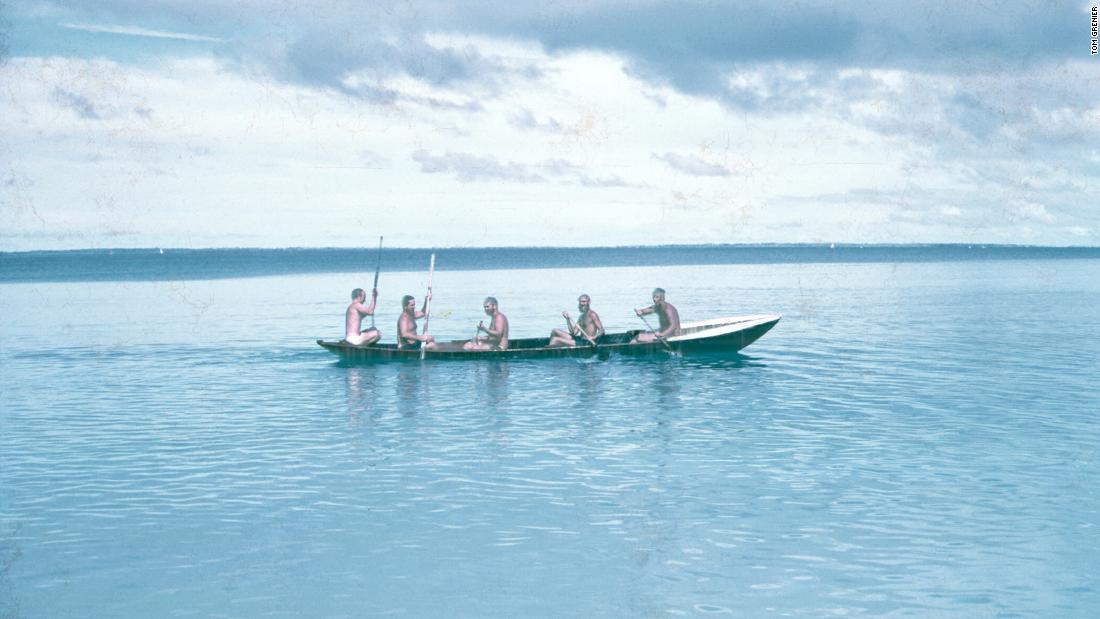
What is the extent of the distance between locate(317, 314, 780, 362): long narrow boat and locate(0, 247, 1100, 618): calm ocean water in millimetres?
453

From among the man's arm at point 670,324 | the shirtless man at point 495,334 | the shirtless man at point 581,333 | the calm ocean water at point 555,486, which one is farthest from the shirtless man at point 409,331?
the man's arm at point 670,324

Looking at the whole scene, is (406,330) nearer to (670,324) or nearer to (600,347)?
(600,347)

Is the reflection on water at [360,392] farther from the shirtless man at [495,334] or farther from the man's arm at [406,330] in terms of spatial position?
the shirtless man at [495,334]

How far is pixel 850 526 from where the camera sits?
12.8m

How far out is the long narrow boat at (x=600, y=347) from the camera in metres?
30.0

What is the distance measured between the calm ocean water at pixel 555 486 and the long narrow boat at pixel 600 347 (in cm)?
45

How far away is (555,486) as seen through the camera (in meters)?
15.0

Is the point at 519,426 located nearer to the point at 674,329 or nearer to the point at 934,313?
the point at 674,329

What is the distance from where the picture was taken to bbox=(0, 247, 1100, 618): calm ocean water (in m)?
10.9

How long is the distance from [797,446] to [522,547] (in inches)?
283

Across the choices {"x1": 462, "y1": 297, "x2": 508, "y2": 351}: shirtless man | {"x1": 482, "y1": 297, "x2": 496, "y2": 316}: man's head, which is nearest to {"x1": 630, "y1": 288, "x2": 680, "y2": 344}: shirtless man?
{"x1": 462, "y1": 297, "x2": 508, "y2": 351}: shirtless man

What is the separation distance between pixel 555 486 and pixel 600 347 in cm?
1518

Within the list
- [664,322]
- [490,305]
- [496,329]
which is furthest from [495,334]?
[664,322]

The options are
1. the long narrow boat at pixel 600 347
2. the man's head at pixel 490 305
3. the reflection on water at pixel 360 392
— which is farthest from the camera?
A: the long narrow boat at pixel 600 347
